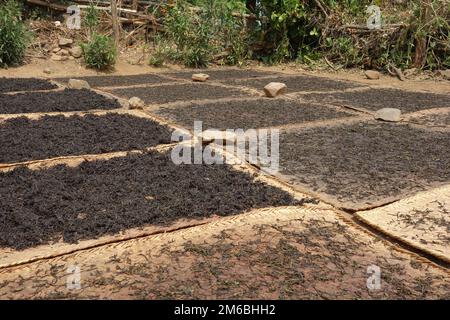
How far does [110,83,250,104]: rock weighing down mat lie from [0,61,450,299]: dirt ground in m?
1.83

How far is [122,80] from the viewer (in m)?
6.01

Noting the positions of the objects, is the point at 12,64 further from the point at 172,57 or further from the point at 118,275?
the point at 118,275

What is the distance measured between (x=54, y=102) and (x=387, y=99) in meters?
3.12

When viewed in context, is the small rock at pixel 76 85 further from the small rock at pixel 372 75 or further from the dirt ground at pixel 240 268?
the small rock at pixel 372 75

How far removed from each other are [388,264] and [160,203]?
0.98 metres

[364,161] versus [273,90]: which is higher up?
[273,90]

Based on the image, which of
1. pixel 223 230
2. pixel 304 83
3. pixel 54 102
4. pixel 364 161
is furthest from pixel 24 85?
pixel 223 230

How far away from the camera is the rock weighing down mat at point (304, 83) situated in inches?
222

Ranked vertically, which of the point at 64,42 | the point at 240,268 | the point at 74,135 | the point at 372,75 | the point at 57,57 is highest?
the point at 64,42

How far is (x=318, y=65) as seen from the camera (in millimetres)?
7898

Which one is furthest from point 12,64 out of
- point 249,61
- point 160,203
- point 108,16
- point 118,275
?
point 118,275

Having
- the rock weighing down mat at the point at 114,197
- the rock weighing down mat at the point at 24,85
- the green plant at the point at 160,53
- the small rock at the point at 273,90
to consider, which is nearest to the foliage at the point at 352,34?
the green plant at the point at 160,53

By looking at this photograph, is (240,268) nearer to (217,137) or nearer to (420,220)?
(420,220)

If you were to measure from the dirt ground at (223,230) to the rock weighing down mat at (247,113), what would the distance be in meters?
0.67
